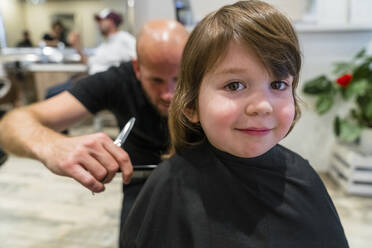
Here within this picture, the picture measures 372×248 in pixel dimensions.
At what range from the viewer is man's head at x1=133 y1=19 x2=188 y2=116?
1.02 meters

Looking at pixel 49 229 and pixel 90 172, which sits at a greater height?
pixel 90 172

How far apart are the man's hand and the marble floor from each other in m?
0.64

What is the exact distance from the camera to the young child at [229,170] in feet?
1.88

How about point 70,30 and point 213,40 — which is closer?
point 213,40

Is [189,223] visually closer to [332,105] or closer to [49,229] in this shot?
[49,229]

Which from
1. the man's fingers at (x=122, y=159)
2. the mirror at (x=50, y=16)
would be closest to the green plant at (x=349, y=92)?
the man's fingers at (x=122, y=159)

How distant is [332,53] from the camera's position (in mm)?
2033

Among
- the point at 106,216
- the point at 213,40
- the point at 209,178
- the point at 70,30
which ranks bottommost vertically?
the point at 106,216

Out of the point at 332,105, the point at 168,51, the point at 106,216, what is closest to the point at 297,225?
the point at 168,51

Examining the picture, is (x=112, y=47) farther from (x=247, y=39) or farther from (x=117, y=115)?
(x=247, y=39)

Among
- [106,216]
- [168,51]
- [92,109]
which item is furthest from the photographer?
[106,216]

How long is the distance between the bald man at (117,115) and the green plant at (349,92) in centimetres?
135

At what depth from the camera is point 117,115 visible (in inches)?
50.3

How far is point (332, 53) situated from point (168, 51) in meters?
1.53
